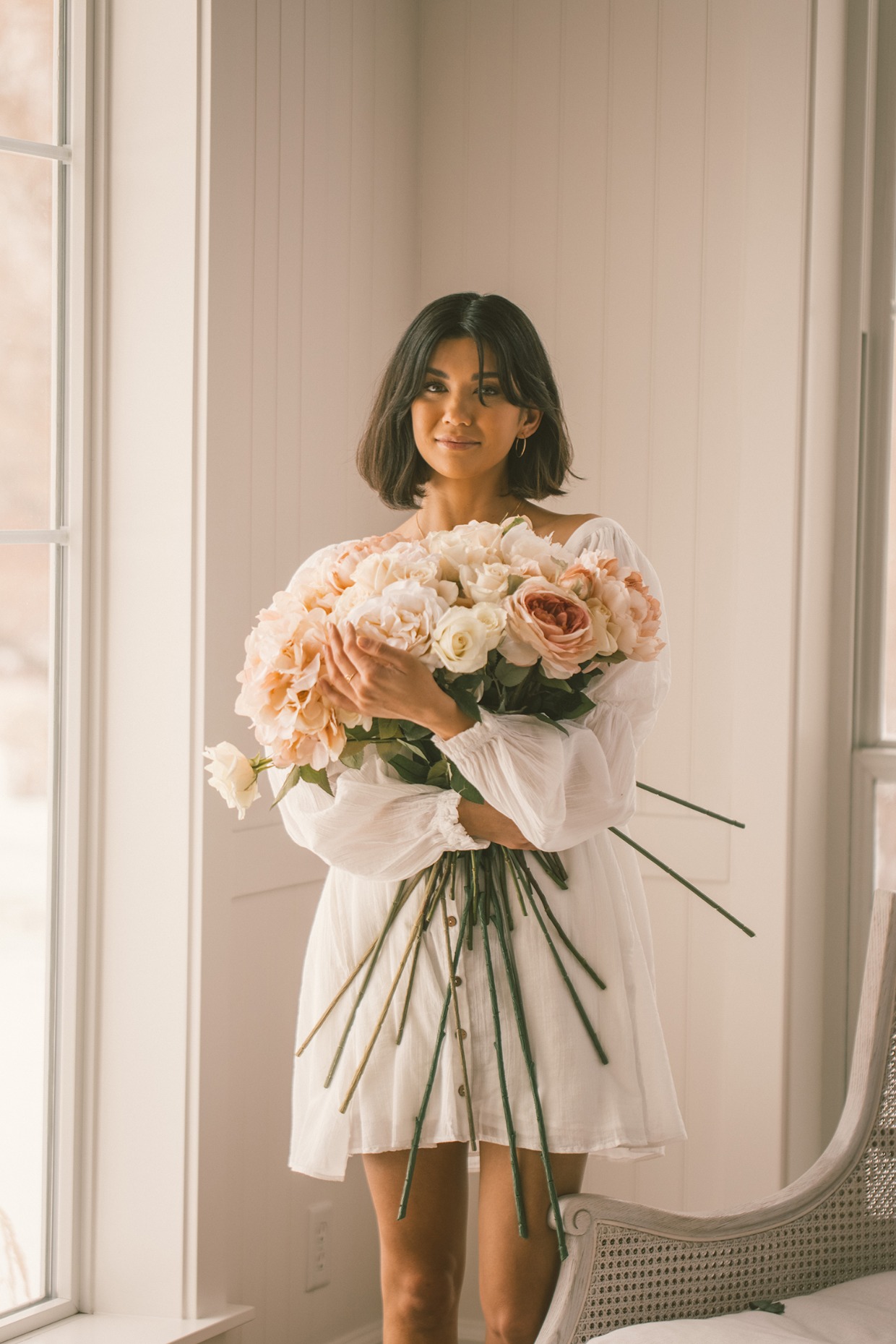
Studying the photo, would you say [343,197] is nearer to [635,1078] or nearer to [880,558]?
[880,558]

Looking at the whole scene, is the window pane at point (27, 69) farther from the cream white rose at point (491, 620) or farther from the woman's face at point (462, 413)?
the cream white rose at point (491, 620)

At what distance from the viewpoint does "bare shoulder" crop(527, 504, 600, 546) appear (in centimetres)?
180

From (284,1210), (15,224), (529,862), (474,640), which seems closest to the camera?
(474,640)

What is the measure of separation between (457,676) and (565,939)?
0.36m

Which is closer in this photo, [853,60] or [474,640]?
[474,640]

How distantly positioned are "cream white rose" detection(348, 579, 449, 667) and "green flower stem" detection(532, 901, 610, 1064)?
13.9 inches

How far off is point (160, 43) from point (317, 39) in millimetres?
386

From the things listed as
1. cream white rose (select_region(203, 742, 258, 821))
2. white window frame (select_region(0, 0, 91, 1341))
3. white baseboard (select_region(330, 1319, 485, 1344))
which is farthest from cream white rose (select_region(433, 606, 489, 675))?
white baseboard (select_region(330, 1319, 485, 1344))

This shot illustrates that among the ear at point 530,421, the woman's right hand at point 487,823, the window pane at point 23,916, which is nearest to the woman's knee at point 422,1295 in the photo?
the woman's right hand at point 487,823

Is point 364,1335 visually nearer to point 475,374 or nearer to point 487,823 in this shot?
point 487,823

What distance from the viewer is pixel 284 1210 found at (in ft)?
7.98

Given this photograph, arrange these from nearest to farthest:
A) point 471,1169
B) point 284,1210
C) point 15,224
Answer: point 471,1169 < point 15,224 < point 284,1210

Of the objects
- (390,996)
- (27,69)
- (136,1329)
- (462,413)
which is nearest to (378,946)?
(390,996)

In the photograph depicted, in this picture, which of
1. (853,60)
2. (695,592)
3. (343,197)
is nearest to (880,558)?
(695,592)
